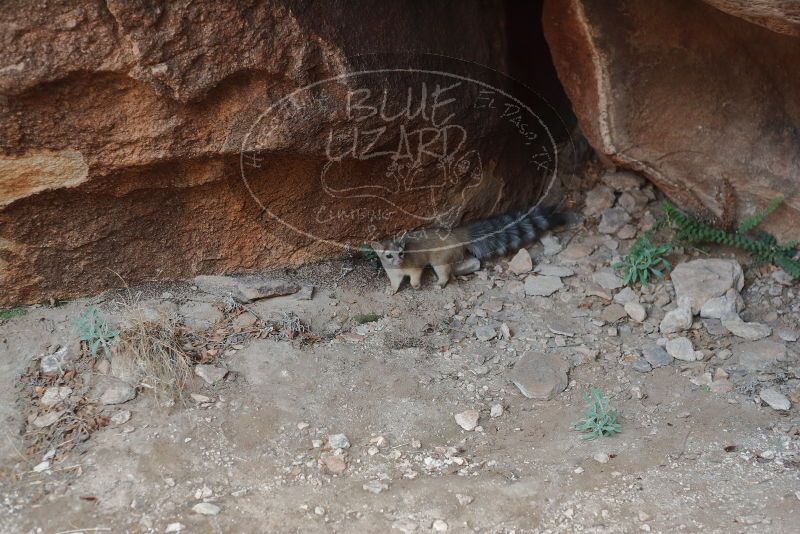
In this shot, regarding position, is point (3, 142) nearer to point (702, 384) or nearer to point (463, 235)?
point (463, 235)

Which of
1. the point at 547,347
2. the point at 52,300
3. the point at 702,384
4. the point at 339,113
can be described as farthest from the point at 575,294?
the point at 52,300

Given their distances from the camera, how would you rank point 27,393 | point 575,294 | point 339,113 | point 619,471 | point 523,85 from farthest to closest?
point 523,85
point 575,294
point 339,113
point 27,393
point 619,471

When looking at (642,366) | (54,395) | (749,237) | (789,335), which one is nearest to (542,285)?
(642,366)

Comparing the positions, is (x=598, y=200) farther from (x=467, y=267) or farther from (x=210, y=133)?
(x=210, y=133)

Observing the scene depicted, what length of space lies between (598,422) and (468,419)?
1.99 feet

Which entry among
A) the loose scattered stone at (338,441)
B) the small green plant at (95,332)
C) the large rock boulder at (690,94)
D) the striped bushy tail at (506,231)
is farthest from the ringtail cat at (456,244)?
the small green plant at (95,332)

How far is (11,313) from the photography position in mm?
4125

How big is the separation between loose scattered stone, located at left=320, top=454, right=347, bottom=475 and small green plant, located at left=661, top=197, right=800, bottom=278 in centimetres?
256

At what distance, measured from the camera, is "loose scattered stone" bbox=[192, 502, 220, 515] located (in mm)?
3215

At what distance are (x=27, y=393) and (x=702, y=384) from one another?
3.30m

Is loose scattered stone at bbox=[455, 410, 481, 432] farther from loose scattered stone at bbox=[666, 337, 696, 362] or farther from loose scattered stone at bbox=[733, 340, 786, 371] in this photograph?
loose scattered stone at bbox=[733, 340, 786, 371]

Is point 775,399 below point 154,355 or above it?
below

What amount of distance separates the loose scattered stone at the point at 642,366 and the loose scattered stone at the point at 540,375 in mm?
359

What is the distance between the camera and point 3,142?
3.53 meters
